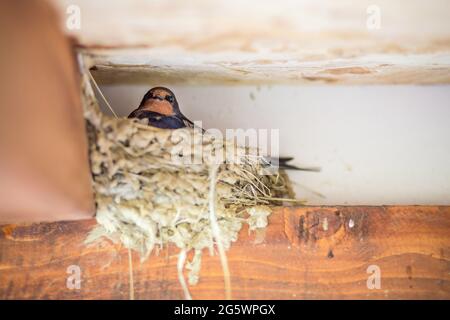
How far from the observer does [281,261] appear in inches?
58.9

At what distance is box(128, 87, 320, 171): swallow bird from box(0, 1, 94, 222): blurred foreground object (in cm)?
41

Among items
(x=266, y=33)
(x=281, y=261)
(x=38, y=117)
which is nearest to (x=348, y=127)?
(x=281, y=261)

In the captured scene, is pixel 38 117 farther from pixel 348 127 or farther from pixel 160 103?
pixel 348 127

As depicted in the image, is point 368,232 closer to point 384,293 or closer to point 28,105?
point 384,293

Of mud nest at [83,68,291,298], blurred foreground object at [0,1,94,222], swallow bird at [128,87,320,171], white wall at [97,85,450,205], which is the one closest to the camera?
blurred foreground object at [0,1,94,222]

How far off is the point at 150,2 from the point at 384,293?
1.00m

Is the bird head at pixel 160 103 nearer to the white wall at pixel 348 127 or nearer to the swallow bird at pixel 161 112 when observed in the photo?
the swallow bird at pixel 161 112

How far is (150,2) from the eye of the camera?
109cm

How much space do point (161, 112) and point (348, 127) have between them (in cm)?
67

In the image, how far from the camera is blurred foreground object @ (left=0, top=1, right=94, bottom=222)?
38.6 inches

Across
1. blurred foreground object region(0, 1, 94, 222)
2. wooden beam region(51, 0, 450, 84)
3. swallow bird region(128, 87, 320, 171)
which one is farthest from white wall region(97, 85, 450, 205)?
blurred foreground object region(0, 1, 94, 222)

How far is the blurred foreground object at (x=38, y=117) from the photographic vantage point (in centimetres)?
98

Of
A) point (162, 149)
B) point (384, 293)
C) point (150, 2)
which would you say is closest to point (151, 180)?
point (162, 149)

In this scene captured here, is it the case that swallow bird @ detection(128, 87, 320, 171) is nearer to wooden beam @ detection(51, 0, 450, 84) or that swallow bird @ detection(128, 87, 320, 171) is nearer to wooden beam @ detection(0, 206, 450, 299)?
wooden beam @ detection(51, 0, 450, 84)
